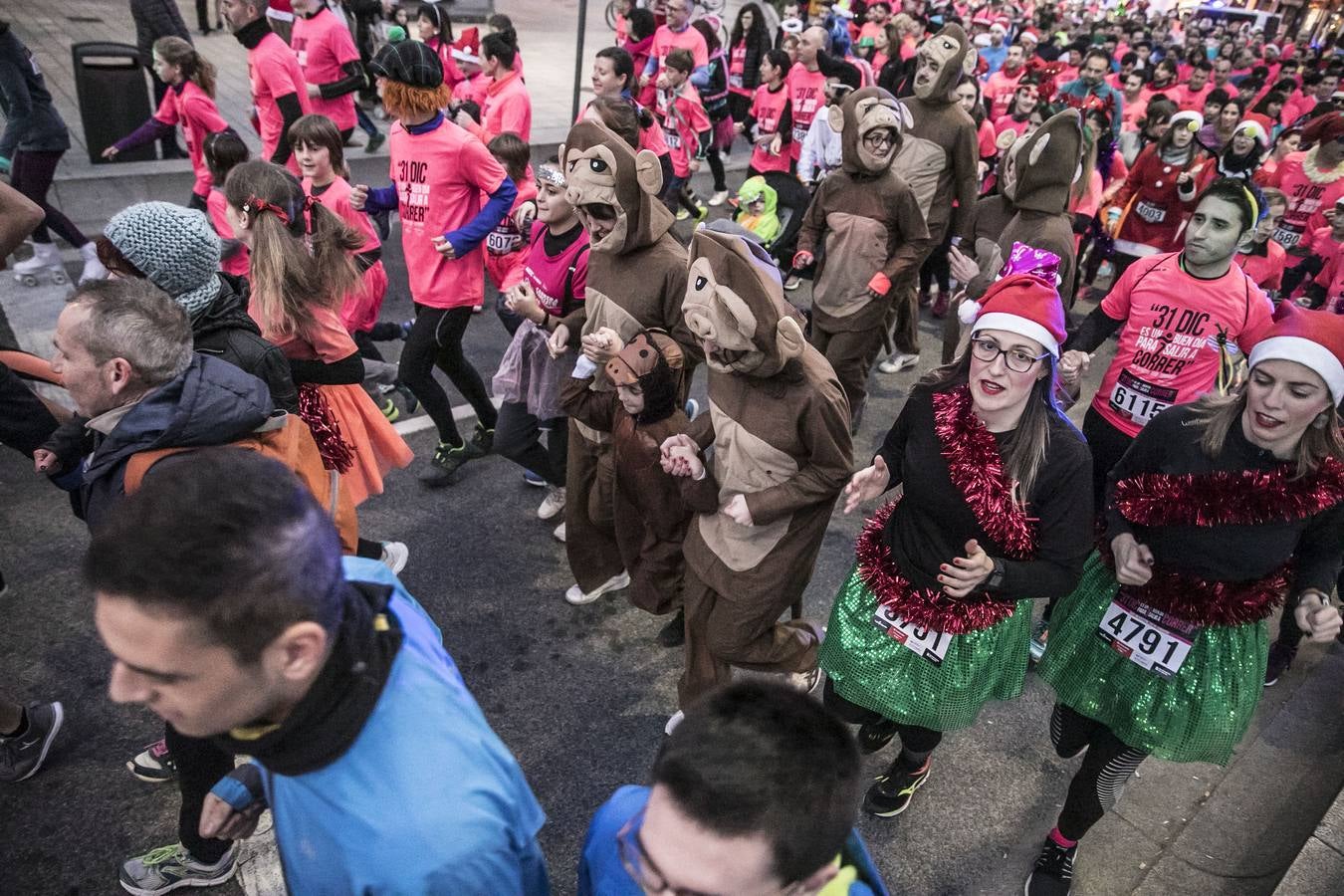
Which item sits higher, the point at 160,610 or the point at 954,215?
the point at 160,610

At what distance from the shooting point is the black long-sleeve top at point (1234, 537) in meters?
2.48

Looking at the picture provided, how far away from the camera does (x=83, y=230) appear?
735 centimetres

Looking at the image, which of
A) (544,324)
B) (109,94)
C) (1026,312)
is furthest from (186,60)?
(1026,312)

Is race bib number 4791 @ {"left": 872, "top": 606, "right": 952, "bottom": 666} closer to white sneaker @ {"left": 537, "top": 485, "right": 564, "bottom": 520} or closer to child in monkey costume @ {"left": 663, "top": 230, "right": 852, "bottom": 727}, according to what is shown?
child in monkey costume @ {"left": 663, "top": 230, "right": 852, "bottom": 727}

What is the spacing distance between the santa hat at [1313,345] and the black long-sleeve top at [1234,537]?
0.23 m

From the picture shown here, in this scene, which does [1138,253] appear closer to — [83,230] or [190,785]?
[190,785]

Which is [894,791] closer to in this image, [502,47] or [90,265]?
[502,47]

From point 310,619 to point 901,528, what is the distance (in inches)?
77.6

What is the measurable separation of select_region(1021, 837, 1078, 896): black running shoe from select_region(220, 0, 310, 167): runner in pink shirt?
19.4 feet

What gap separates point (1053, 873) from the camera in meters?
2.94

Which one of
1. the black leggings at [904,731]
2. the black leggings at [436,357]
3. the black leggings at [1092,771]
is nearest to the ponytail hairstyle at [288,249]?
the black leggings at [436,357]

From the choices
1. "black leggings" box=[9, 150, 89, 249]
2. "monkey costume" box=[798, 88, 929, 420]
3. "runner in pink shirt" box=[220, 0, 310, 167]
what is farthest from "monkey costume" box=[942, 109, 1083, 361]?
"black leggings" box=[9, 150, 89, 249]

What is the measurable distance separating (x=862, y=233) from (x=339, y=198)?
111 inches

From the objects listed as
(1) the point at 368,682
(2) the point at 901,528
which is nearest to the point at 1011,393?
(2) the point at 901,528
